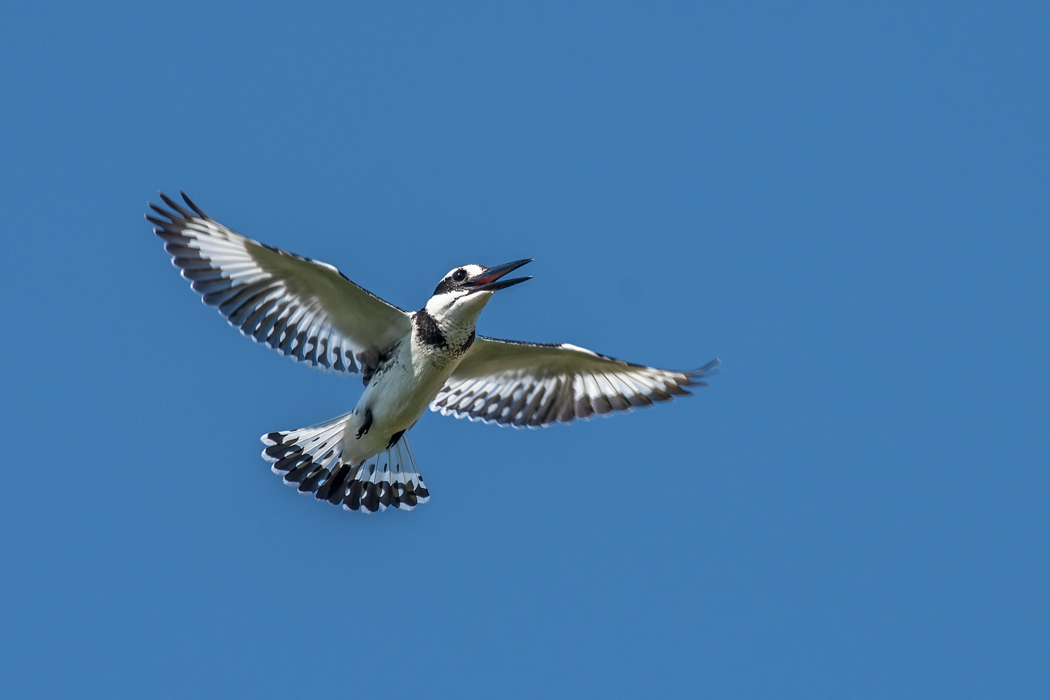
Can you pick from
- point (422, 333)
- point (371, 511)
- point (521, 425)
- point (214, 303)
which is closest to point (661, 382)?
point (521, 425)

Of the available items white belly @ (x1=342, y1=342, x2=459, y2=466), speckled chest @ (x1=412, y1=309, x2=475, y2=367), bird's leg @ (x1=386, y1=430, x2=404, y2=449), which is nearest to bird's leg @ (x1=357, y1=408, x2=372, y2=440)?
white belly @ (x1=342, y1=342, x2=459, y2=466)

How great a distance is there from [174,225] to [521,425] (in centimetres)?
385

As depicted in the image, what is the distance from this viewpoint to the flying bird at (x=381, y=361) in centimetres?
1045

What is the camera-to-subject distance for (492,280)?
1048 cm

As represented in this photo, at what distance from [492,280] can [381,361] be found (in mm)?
1471

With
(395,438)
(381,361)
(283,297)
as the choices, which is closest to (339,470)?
(395,438)

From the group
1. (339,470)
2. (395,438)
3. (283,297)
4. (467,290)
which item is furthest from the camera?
(339,470)

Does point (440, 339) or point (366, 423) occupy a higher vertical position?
point (440, 339)

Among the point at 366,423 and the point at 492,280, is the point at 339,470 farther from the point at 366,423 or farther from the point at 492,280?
the point at 492,280

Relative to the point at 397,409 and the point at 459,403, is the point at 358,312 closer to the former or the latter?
the point at 397,409

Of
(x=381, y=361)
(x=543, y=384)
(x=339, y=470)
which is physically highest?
(x=543, y=384)

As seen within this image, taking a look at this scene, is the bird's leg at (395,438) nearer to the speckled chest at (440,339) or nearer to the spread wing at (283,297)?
the spread wing at (283,297)

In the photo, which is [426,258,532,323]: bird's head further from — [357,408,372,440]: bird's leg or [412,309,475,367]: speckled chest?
[357,408,372,440]: bird's leg

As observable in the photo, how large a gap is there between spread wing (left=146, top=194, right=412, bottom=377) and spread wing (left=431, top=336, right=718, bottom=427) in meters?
1.01
